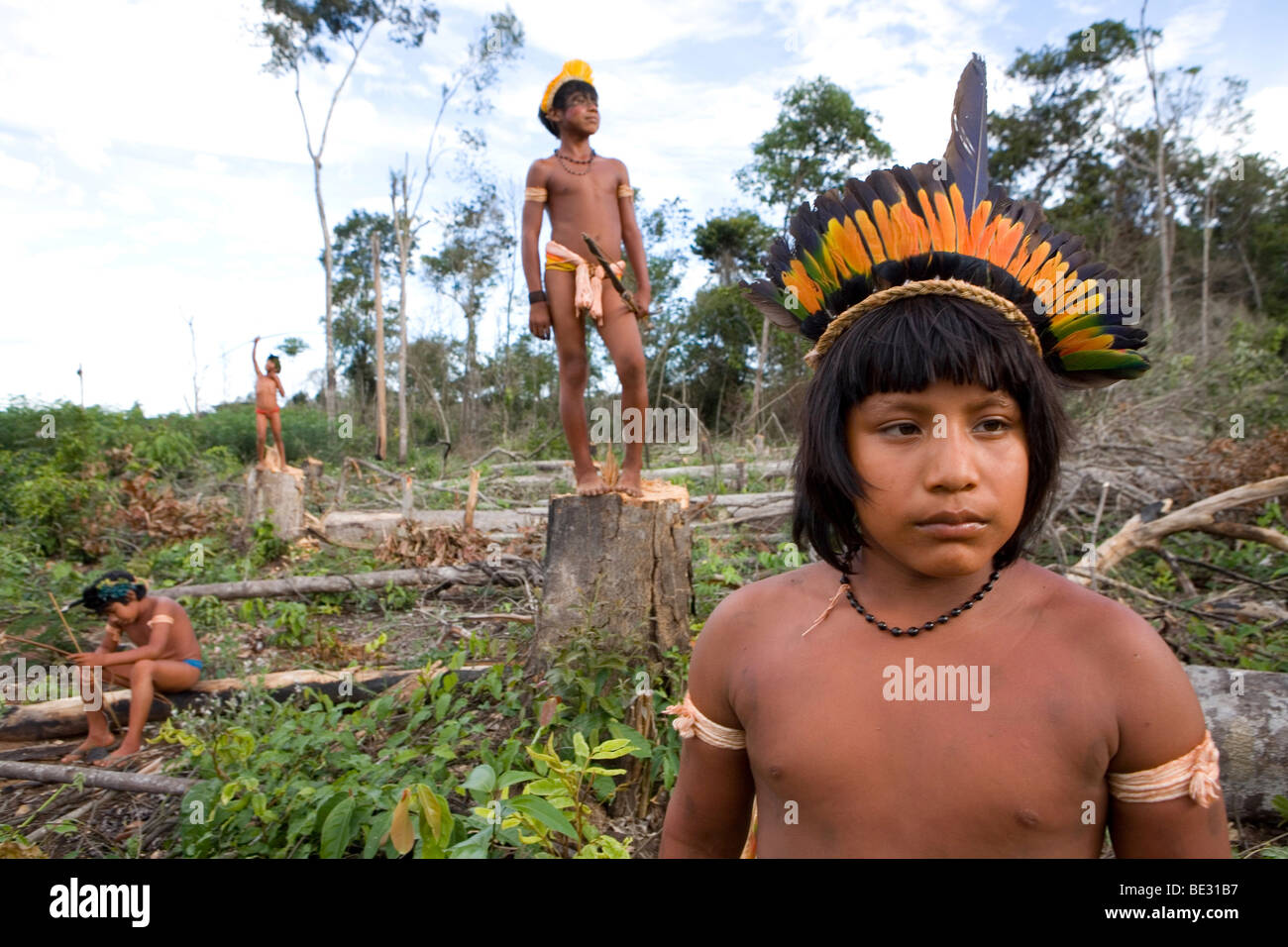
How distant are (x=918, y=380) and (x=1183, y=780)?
622mm

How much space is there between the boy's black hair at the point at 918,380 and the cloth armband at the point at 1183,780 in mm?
334

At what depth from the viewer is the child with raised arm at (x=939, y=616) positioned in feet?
3.52

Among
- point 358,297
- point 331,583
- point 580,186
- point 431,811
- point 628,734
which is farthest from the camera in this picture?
point 358,297

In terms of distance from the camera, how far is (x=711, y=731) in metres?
1.31

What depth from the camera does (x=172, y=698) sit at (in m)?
4.20

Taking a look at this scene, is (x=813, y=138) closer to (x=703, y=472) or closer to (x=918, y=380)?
(x=703, y=472)

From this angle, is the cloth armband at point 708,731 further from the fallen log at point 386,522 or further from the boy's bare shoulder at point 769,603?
the fallen log at point 386,522

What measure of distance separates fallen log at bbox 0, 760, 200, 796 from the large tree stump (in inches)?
53.6

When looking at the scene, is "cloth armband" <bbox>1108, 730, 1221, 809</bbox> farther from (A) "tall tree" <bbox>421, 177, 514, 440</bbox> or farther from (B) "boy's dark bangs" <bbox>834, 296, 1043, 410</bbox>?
(A) "tall tree" <bbox>421, 177, 514, 440</bbox>

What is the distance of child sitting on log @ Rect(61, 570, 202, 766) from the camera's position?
395 cm

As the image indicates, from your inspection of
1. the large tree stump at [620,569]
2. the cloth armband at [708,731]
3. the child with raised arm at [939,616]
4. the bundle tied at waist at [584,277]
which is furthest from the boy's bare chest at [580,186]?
the cloth armband at [708,731]

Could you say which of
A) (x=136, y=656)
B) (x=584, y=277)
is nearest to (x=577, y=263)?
(x=584, y=277)

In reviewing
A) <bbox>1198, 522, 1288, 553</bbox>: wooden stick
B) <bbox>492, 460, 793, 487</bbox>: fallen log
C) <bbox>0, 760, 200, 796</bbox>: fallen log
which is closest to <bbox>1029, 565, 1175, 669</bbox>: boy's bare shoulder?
<bbox>0, 760, 200, 796</bbox>: fallen log
